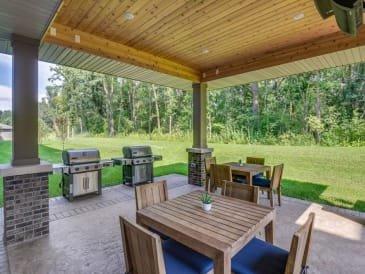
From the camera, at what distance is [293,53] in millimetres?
4074

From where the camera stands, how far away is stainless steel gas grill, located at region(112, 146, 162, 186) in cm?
557

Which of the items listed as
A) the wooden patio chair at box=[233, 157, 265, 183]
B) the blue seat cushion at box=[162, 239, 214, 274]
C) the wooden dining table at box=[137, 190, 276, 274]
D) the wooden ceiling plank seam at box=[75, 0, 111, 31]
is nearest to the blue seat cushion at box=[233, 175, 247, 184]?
the wooden patio chair at box=[233, 157, 265, 183]

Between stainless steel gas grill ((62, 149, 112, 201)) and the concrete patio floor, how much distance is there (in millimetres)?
310

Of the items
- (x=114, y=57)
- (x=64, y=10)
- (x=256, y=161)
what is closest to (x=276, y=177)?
(x=256, y=161)

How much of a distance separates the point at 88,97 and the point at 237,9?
38.5 ft

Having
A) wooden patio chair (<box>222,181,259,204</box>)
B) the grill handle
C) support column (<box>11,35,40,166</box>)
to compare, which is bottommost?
the grill handle

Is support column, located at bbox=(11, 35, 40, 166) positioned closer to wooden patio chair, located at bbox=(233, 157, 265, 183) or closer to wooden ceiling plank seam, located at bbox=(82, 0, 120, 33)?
wooden ceiling plank seam, located at bbox=(82, 0, 120, 33)

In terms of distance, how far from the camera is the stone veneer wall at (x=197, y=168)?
5711 millimetres

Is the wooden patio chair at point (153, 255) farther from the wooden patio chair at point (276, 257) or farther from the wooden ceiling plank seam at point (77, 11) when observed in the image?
the wooden ceiling plank seam at point (77, 11)

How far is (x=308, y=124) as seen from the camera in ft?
29.9

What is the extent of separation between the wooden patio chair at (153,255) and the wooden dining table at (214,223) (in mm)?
167

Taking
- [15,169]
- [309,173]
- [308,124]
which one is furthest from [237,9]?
[308,124]

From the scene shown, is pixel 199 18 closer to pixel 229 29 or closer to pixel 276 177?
pixel 229 29

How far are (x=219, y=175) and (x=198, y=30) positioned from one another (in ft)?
8.83
